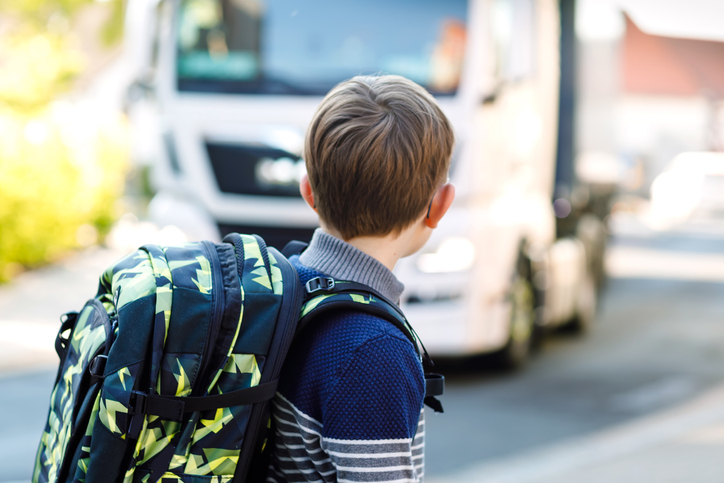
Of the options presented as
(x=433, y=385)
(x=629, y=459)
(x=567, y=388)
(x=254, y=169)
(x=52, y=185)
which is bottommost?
(x=567, y=388)

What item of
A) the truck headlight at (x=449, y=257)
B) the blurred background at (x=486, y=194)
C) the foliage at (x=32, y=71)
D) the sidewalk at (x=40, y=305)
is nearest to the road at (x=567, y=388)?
the blurred background at (x=486, y=194)

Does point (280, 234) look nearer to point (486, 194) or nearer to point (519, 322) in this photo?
point (486, 194)

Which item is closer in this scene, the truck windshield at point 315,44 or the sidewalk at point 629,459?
the sidewalk at point 629,459

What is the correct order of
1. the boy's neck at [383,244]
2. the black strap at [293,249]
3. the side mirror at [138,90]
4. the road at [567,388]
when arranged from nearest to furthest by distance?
1. the boy's neck at [383,244]
2. the black strap at [293,249]
3. the road at [567,388]
4. the side mirror at [138,90]

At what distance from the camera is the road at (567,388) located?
16.5ft

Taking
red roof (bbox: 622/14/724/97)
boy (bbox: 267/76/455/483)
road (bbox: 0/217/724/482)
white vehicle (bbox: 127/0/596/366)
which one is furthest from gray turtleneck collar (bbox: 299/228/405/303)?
white vehicle (bbox: 127/0/596/366)

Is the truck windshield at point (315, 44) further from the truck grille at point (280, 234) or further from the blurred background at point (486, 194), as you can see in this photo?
the truck grille at point (280, 234)

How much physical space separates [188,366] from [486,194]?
16.1 ft

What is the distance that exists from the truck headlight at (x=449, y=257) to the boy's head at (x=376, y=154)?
14.2ft

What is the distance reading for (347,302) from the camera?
4.42 feet

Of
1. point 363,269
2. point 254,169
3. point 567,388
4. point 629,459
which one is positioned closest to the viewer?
point 363,269

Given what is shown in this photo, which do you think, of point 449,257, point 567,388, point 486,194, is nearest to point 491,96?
point 486,194

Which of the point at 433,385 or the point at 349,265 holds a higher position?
the point at 349,265

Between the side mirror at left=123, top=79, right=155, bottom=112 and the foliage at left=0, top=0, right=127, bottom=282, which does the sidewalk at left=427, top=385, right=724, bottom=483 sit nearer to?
the side mirror at left=123, top=79, right=155, bottom=112
